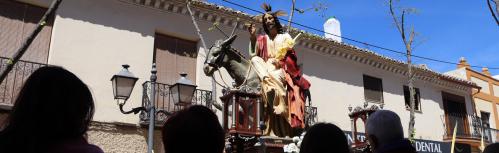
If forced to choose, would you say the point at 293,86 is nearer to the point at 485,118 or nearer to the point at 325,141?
the point at 325,141

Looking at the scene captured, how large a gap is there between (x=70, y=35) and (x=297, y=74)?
7595 millimetres

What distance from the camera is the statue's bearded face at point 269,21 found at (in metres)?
5.99

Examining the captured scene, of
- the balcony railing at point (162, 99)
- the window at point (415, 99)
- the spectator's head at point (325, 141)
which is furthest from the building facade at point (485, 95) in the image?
the spectator's head at point (325, 141)

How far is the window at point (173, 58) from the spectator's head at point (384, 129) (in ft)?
34.8

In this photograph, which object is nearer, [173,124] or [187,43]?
[173,124]

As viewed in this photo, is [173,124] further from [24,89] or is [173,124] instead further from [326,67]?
[326,67]

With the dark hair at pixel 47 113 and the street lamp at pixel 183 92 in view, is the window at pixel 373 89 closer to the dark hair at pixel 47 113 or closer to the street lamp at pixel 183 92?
the street lamp at pixel 183 92

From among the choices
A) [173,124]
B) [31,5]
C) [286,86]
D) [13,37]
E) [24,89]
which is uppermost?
[31,5]

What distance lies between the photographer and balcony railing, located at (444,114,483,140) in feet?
67.8

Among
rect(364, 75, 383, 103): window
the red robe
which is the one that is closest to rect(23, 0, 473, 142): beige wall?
rect(364, 75, 383, 103): window

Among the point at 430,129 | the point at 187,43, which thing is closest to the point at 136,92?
the point at 187,43

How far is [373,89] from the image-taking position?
59.6ft

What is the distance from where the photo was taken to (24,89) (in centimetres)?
185

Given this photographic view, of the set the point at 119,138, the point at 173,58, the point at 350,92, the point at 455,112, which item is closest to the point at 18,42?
the point at 119,138
